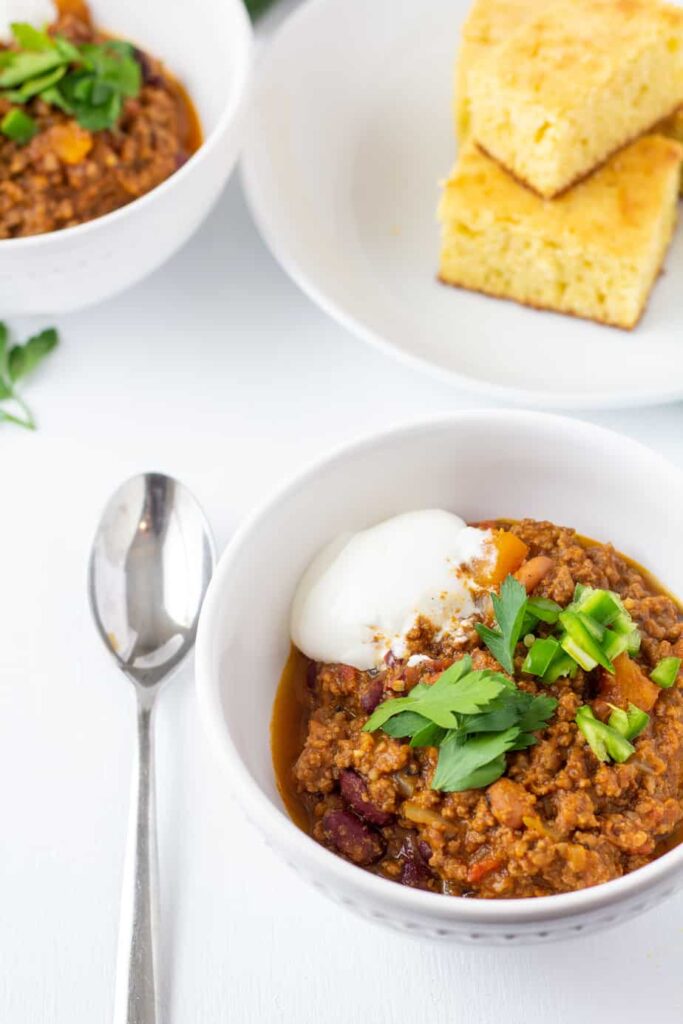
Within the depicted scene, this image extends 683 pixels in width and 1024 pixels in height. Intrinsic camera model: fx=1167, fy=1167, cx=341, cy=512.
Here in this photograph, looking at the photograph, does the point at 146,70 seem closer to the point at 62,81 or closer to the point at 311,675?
the point at 62,81

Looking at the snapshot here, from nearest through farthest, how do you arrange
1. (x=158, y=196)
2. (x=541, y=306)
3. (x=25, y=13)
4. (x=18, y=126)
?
(x=158, y=196), (x=18, y=126), (x=541, y=306), (x=25, y=13)

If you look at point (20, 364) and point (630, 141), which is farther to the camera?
point (630, 141)

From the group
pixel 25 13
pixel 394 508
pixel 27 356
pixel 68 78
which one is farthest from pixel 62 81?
pixel 394 508

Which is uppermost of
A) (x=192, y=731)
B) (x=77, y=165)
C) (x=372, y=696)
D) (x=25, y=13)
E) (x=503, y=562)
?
(x=25, y=13)

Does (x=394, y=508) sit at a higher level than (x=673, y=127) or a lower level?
lower

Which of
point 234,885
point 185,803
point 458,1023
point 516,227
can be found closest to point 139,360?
point 516,227

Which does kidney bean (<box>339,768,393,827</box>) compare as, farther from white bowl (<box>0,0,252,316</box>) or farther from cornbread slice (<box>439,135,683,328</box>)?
cornbread slice (<box>439,135,683,328</box>)

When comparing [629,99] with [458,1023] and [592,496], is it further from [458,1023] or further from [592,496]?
[458,1023]

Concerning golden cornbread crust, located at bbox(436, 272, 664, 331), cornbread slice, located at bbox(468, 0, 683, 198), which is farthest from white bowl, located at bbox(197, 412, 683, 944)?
cornbread slice, located at bbox(468, 0, 683, 198)
